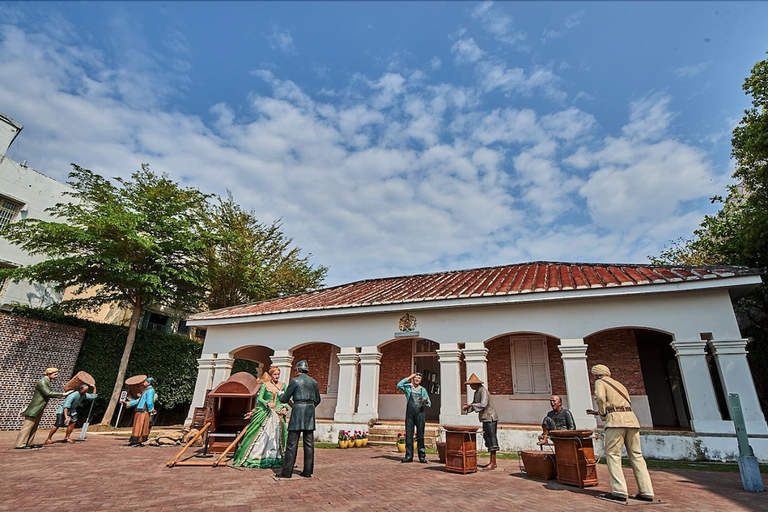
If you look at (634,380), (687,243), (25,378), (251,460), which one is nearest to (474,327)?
(634,380)

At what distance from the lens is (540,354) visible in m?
12.5

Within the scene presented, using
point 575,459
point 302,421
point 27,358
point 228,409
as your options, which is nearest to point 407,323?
point 228,409

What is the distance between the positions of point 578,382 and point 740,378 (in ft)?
10.9

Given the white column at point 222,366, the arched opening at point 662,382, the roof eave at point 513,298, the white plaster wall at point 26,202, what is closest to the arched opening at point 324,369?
the roof eave at point 513,298

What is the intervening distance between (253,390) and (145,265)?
10.9m

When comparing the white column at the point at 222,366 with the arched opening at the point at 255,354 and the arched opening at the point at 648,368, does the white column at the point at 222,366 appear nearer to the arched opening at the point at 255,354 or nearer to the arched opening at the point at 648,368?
the arched opening at the point at 255,354

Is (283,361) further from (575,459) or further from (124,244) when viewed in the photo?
(575,459)

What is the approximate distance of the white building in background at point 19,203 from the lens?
A: 17.2 metres

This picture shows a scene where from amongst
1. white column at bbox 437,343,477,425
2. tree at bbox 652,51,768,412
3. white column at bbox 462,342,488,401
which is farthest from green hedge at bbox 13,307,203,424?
tree at bbox 652,51,768,412

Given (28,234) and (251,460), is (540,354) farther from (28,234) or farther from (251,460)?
(28,234)

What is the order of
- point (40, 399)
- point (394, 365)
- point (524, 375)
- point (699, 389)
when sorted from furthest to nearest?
point (394, 365) < point (524, 375) < point (699, 389) < point (40, 399)

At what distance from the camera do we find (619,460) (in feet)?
17.9

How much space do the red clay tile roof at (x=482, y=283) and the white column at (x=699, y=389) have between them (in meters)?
1.67

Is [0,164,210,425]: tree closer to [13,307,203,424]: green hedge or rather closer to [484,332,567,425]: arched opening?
[13,307,203,424]: green hedge
